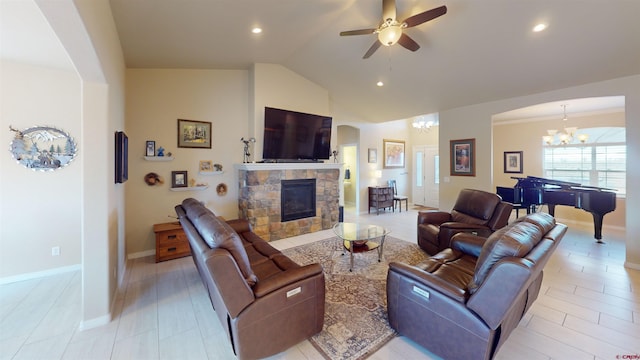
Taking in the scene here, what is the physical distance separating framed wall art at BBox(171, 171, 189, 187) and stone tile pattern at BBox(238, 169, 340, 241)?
3.05 feet

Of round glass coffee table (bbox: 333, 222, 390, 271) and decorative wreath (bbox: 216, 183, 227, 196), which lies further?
decorative wreath (bbox: 216, 183, 227, 196)

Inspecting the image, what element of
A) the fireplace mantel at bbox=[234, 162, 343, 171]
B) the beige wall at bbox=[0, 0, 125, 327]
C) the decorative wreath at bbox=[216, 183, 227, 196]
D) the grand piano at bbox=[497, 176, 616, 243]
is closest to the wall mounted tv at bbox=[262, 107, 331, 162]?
the fireplace mantel at bbox=[234, 162, 343, 171]

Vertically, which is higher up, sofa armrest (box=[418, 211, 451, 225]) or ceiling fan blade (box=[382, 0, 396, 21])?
ceiling fan blade (box=[382, 0, 396, 21])

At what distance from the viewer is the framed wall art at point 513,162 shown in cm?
671

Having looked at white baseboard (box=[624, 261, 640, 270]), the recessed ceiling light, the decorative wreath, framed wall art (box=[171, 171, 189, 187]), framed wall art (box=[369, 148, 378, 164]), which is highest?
the recessed ceiling light

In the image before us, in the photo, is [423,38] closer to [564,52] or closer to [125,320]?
[564,52]

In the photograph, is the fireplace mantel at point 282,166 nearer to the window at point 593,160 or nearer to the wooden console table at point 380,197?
the wooden console table at point 380,197

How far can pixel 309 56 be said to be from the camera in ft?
14.7

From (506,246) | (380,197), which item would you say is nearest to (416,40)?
(506,246)

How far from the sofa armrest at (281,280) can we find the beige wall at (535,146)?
727cm

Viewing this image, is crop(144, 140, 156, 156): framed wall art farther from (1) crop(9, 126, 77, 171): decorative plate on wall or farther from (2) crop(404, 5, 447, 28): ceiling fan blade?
(2) crop(404, 5, 447, 28): ceiling fan blade

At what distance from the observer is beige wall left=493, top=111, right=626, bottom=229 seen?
5441 mm

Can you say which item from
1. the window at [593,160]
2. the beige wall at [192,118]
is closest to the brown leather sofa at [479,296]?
the beige wall at [192,118]

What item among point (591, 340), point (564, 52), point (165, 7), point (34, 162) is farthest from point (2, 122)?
point (564, 52)
